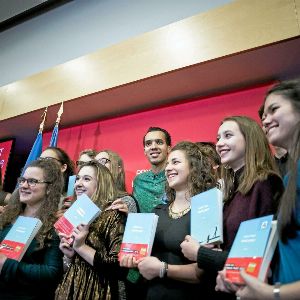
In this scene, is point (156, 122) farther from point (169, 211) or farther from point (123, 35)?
point (169, 211)

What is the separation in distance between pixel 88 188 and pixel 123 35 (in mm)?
2273

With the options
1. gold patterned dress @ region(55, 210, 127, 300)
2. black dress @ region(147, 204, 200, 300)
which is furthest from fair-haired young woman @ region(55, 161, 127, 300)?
black dress @ region(147, 204, 200, 300)

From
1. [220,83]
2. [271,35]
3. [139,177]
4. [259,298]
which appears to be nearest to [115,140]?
[139,177]

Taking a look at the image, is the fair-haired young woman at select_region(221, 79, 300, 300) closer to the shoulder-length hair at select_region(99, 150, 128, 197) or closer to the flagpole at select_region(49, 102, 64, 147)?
the shoulder-length hair at select_region(99, 150, 128, 197)

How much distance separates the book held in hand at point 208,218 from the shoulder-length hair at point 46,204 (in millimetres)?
Result: 881

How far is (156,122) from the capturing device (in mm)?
3197

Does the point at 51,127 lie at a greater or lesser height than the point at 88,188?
greater

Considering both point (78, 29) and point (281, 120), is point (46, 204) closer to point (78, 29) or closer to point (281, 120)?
point (281, 120)

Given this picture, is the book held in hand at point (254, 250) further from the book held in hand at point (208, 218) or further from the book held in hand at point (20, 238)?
the book held in hand at point (20, 238)

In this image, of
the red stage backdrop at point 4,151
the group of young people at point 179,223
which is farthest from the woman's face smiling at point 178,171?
the red stage backdrop at point 4,151

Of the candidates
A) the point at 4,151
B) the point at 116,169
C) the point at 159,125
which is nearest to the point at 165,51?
the point at 159,125

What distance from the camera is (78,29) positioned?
4.07m

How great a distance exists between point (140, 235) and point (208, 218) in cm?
31

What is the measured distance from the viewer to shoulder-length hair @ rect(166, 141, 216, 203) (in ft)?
5.60
